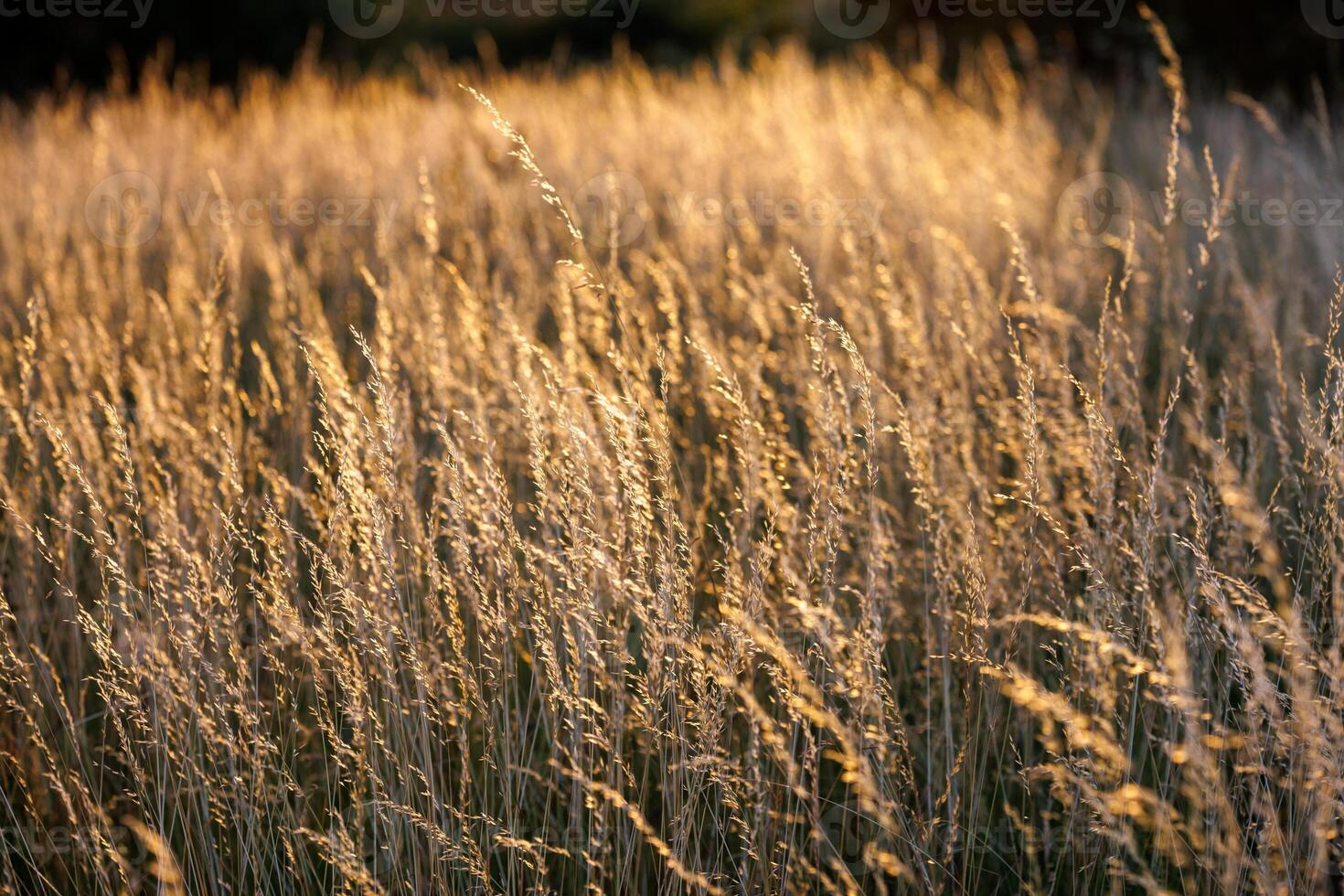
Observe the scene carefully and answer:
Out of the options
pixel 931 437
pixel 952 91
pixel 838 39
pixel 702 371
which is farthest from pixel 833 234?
pixel 838 39

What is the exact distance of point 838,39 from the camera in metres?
10.9

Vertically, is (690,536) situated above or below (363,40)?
below

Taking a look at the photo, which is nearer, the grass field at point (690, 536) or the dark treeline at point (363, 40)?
the grass field at point (690, 536)

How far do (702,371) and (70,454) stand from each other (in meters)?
1.76

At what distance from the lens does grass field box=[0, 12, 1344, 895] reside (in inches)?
56.6

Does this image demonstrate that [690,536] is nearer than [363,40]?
Yes

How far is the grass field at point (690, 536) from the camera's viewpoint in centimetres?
144

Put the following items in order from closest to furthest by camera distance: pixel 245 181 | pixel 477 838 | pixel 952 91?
pixel 477 838, pixel 245 181, pixel 952 91

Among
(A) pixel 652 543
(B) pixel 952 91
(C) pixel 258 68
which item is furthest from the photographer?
(C) pixel 258 68

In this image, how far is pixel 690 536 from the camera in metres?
2.17

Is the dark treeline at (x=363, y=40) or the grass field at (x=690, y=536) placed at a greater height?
the dark treeline at (x=363, y=40)

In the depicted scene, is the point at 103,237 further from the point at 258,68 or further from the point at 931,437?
the point at 258,68

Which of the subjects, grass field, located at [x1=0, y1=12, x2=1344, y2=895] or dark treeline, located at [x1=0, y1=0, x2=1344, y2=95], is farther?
dark treeline, located at [x1=0, y1=0, x2=1344, y2=95]

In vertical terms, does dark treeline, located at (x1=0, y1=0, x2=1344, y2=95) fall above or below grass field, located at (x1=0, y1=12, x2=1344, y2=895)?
above
